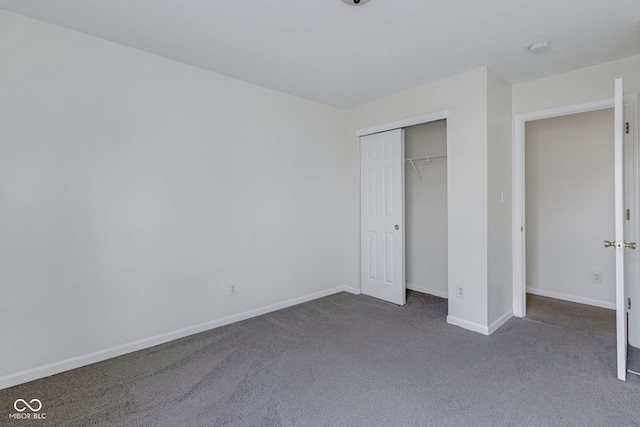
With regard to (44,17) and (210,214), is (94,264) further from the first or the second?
(44,17)

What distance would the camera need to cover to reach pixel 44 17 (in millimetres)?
2258

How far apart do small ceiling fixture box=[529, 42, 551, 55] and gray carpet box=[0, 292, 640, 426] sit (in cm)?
250

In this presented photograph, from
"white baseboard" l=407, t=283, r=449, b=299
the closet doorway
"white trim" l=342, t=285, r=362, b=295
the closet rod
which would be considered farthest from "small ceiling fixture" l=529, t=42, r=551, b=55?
"white trim" l=342, t=285, r=362, b=295

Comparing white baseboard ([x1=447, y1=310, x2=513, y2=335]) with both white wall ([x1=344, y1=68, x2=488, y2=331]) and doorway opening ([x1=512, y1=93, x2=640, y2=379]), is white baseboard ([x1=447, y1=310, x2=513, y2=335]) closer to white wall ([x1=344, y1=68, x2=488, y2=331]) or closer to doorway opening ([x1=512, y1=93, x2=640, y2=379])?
white wall ([x1=344, y1=68, x2=488, y2=331])

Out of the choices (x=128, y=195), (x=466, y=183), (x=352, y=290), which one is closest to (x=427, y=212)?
(x=466, y=183)

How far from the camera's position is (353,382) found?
227cm

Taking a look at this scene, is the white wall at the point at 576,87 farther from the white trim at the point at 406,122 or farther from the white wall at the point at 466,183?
the white trim at the point at 406,122

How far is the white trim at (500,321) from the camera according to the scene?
3.12 metres

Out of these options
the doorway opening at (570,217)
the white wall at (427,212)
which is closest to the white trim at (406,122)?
the white wall at (427,212)

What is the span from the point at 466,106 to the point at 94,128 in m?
3.30

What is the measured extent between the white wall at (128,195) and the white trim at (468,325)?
71.0 inches

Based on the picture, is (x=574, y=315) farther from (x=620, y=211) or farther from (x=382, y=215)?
(x=382, y=215)

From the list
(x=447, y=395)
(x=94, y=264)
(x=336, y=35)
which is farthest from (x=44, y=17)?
(x=447, y=395)

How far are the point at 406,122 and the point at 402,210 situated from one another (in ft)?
3.39
